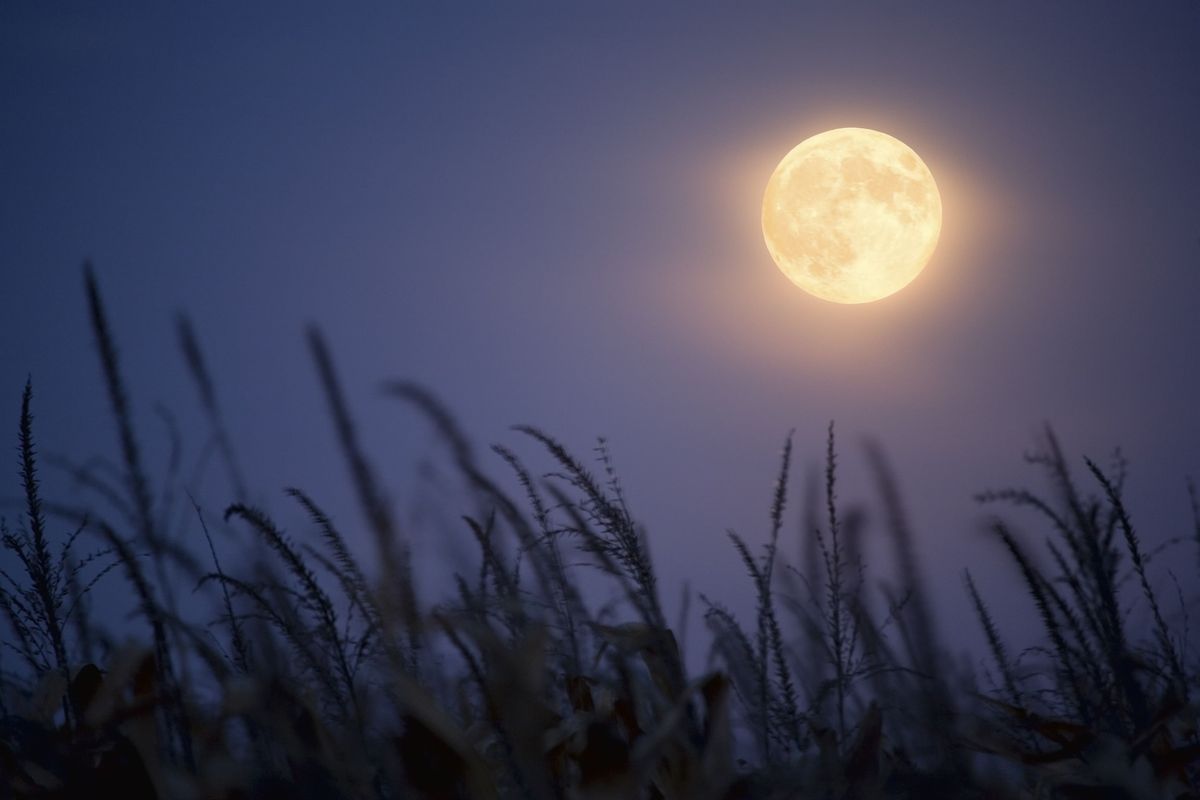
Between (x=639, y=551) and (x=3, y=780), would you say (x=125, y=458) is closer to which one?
(x=3, y=780)

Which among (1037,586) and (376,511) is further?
(376,511)

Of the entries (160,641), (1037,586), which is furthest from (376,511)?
(1037,586)

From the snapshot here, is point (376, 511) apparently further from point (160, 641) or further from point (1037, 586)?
point (1037, 586)

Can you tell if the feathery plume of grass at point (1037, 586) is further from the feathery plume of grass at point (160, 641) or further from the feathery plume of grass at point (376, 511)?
the feathery plume of grass at point (160, 641)

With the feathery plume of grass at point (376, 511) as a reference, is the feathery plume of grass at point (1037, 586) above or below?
below

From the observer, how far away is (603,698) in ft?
5.67

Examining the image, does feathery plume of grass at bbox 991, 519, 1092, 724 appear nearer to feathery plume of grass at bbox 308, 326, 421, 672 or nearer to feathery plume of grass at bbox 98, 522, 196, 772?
feathery plume of grass at bbox 308, 326, 421, 672

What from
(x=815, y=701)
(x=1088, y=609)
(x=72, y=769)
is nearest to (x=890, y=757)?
(x=815, y=701)

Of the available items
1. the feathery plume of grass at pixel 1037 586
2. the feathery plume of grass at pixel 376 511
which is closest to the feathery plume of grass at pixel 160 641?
the feathery plume of grass at pixel 376 511

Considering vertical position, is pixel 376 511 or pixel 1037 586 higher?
pixel 376 511

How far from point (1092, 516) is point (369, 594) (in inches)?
49.4

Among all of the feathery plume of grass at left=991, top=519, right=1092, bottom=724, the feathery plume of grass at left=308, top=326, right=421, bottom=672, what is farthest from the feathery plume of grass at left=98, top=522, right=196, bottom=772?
the feathery plume of grass at left=991, top=519, right=1092, bottom=724

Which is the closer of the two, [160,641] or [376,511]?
[160,641]

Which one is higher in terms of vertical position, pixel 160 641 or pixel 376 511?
pixel 376 511
